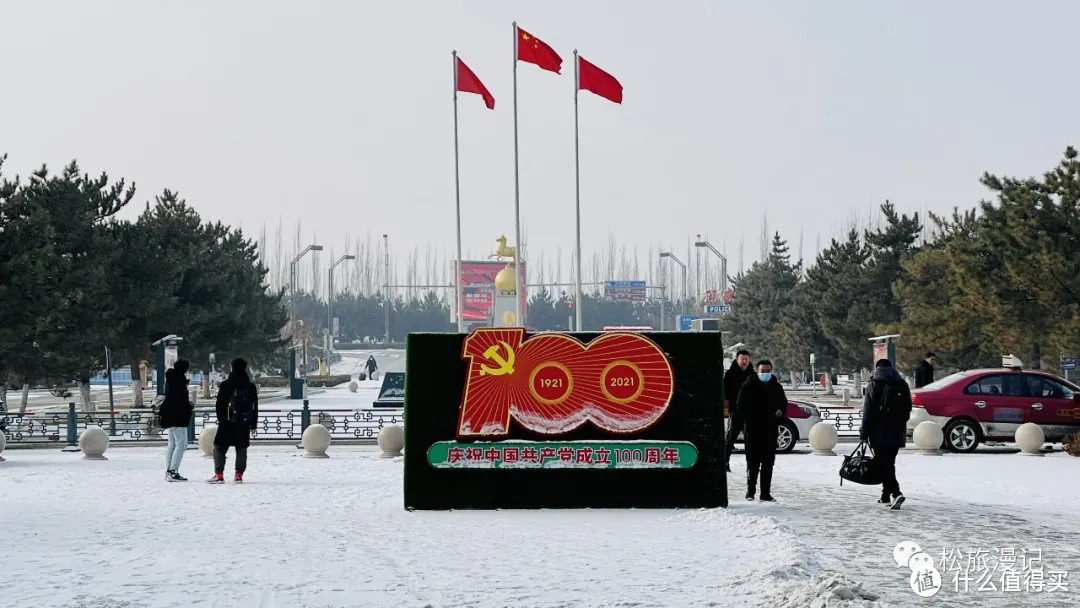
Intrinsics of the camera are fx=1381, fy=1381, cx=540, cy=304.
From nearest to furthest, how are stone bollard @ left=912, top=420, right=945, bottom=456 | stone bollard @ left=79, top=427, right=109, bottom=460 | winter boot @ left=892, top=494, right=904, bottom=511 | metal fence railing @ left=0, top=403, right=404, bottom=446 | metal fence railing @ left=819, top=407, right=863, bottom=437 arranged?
winter boot @ left=892, top=494, right=904, bottom=511
stone bollard @ left=912, top=420, right=945, bottom=456
stone bollard @ left=79, top=427, right=109, bottom=460
metal fence railing @ left=0, top=403, right=404, bottom=446
metal fence railing @ left=819, top=407, right=863, bottom=437

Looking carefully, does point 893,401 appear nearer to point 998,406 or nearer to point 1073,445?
point 1073,445

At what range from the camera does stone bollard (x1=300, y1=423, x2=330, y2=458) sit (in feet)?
80.9

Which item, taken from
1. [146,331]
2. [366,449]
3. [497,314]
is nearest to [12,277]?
[146,331]

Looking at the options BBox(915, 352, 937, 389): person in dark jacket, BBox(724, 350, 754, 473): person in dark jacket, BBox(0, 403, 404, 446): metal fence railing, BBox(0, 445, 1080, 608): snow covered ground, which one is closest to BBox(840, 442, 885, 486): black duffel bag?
BBox(0, 445, 1080, 608): snow covered ground

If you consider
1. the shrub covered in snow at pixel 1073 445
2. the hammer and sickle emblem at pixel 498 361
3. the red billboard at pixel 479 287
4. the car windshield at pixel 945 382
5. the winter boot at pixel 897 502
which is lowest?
the winter boot at pixel 897 502

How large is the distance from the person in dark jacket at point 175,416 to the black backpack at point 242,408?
64 cm

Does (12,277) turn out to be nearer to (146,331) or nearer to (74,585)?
(146,331)

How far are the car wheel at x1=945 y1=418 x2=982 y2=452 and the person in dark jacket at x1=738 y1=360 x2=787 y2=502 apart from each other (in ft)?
33.7

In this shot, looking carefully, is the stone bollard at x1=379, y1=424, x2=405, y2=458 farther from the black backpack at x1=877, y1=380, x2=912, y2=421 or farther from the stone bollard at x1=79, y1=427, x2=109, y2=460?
the black backpack at x1=877, y1=380, x2=912, y2=421

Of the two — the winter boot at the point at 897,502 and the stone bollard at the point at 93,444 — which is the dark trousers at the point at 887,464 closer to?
the winter boot at the point at 897,502

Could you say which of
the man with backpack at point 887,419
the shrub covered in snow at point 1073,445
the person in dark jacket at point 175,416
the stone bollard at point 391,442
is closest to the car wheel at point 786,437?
the shrub covered in snow at point 1073,445

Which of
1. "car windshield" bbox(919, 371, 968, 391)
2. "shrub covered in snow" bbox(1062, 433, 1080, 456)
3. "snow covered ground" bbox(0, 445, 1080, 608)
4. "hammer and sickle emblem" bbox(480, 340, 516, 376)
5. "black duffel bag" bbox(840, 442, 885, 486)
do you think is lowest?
"snow covered ground" bbox(0, 445, 1080, 608)

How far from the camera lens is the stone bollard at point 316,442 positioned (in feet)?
80.9

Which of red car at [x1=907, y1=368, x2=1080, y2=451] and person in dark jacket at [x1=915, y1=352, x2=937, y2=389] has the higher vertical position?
person in dark jacket at [x1=915, y1=352, x2=937, y2=389]
